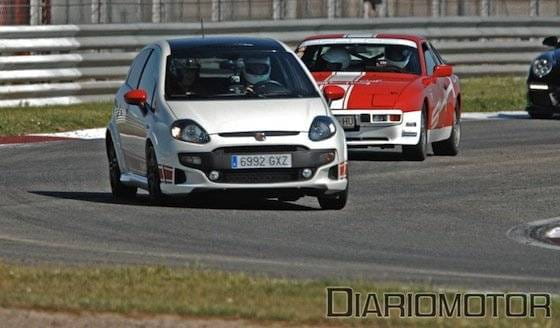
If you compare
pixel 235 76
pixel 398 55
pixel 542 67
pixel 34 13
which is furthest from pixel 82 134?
pixel 235 76

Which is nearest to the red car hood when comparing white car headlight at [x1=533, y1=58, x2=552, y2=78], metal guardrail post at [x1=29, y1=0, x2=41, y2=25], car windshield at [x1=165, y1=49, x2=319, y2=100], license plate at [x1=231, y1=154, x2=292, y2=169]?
car windshield at [x1=165, y1=49, x2=319, y2=100]

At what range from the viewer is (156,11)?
27.5 metres

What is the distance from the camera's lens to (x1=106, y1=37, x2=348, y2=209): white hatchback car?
14227 mm

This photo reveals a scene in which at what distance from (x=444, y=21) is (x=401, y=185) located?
1463 centimetres

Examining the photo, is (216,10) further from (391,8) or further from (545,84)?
(545,84)

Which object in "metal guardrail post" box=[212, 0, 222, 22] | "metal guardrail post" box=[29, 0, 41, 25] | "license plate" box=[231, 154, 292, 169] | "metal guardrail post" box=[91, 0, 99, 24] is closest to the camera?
"license plate" box=[231, 154, 292, 169]

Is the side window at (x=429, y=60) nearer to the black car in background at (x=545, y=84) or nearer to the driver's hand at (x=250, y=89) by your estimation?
the black car in background at (x=545, y=84)

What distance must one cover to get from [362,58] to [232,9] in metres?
9.09

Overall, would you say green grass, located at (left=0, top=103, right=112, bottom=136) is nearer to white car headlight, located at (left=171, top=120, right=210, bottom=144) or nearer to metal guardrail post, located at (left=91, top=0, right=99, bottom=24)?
metal guardrail post, located at (left=91, top=0, right=99, bottom=24)

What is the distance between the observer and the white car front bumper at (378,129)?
61.1 feet

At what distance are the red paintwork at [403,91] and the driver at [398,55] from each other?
11 centimetres

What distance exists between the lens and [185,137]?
47.0ft

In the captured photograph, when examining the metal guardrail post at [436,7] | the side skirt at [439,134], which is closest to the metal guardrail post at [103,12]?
the metal guardrail post at [436,7]

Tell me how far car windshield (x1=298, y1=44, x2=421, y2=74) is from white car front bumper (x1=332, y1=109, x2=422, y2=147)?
1.00 m
